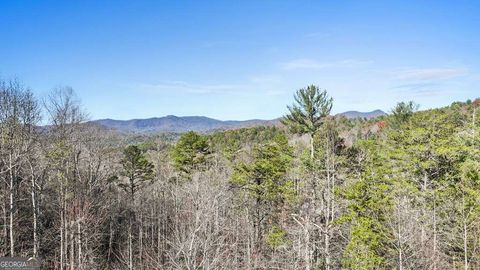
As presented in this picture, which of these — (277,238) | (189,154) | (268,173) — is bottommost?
(277,238)

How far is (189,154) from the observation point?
39.0 meters

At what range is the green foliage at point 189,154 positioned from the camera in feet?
127

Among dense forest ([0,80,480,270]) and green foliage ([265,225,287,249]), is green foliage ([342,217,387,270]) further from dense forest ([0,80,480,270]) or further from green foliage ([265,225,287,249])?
green foliage ([265,225,287,249])

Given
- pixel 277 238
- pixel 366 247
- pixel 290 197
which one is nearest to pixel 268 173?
pixel 290 197

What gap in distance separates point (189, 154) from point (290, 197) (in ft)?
44.4

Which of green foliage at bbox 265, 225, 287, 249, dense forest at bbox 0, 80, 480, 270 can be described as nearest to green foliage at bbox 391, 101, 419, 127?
dense forest at bbox 0, 80, 480, 270

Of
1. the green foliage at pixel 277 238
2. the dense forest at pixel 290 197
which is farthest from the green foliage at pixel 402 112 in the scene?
the green foliage at pixel 277 238

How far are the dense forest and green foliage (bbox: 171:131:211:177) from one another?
3.28ft

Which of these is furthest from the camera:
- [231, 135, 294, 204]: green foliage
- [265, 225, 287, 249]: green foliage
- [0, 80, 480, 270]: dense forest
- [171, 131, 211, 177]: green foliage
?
[171, 131, 211, 177]: green foliage

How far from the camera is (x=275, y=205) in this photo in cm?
3262

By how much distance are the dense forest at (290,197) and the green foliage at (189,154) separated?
3.28 ft

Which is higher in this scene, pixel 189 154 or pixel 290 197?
pixel 189 154

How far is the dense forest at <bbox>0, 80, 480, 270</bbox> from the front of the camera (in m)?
19.4

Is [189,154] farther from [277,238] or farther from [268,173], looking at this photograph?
[277,238]
